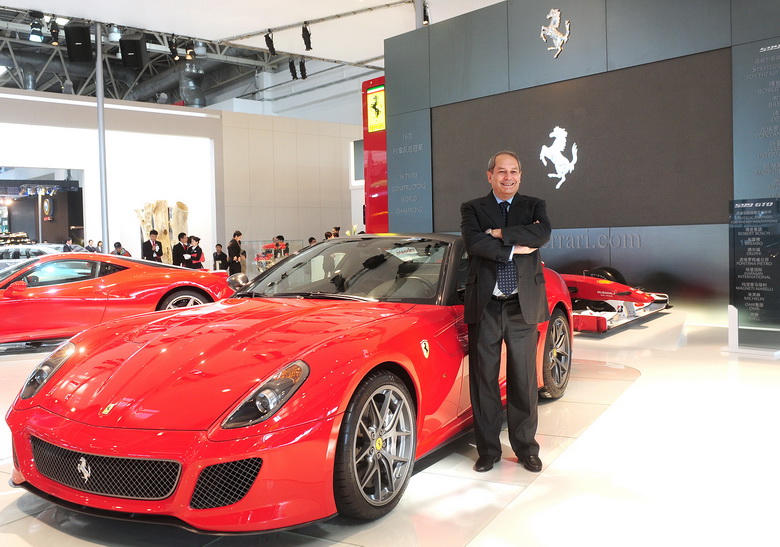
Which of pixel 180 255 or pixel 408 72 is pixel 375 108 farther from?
pixel 180 255

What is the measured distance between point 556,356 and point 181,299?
463 centimetres

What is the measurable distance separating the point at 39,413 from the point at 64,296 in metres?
4.78

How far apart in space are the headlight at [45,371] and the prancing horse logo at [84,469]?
1.87 feet

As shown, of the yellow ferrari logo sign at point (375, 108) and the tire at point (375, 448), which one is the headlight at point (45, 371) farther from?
the yellow ferrari logo sign at point (375, 108)

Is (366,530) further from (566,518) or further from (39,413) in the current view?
(39,413)

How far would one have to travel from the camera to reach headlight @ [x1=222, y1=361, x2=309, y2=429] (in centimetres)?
234

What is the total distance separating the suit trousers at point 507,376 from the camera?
131 inches

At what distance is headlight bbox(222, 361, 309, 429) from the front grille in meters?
0.25

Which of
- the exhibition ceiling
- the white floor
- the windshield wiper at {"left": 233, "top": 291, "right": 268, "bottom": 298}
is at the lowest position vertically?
the white floor

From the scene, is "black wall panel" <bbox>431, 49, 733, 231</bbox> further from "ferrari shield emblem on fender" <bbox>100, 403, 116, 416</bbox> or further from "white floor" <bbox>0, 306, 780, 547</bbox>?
"ferrari shield emblem on fender" <bbox>100, 403, 116, 416</bbox>

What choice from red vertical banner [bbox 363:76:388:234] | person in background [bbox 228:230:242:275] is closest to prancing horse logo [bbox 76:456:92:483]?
red vertical banner [bbox 363:76:388:234]

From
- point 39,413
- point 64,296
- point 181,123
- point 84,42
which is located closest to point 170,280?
point 64,296

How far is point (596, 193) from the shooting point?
32.0 feet

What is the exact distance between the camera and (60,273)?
711 cm
